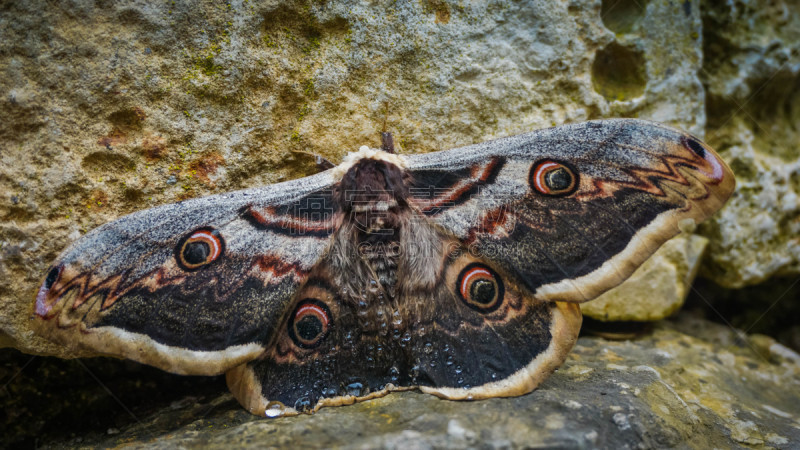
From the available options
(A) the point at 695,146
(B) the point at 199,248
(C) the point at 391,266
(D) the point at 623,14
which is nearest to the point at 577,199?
(A) the point at 695,146

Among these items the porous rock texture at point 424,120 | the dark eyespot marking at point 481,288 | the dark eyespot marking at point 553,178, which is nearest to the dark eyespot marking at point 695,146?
the dark eyespot marking at point 553,178

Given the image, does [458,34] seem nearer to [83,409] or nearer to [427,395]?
[427,395]

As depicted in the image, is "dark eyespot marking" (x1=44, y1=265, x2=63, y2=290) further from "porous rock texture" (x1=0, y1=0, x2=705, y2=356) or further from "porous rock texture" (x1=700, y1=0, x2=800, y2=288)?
"porous rock texture" (x1=700, y1=0, x2=800, y2=288)

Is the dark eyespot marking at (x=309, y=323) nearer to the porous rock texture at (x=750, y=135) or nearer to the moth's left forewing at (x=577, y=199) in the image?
the moth's left forewing at (x=577, y=199)

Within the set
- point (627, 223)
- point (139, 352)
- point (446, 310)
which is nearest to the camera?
point (139, 352)

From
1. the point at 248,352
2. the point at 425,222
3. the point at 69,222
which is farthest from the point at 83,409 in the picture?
the point at 425,222

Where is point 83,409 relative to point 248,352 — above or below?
below

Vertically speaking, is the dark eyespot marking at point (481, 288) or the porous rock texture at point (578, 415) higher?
the dark eyespot marking at point (481, 288)
